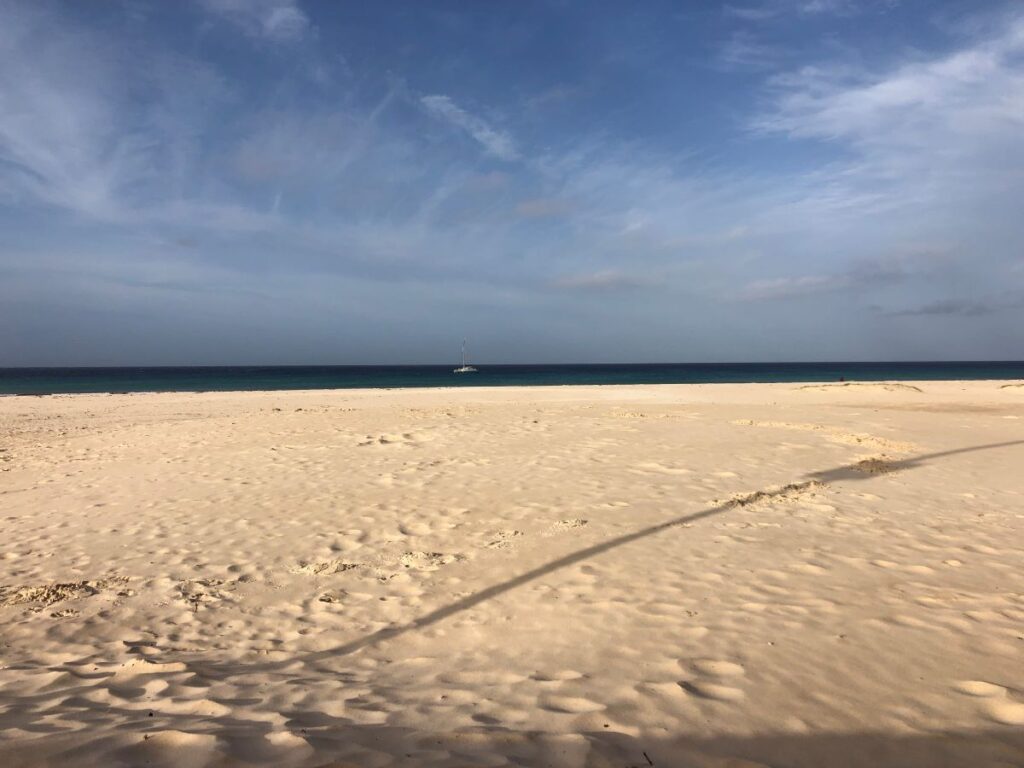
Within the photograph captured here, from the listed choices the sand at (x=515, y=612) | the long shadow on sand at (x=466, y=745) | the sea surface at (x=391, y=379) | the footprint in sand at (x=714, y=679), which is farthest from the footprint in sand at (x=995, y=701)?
the sea surface at (x=391, y=379)

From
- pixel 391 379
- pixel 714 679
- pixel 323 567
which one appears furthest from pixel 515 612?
pixel 391 379

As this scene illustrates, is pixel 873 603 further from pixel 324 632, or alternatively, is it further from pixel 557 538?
pixel 324 632

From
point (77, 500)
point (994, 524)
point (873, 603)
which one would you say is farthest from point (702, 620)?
point (77, 500)

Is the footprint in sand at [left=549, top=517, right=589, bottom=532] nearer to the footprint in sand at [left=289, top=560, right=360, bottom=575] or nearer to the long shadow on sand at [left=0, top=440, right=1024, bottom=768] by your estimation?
the footprint in sand at [left=289, top=560, right=360, bottom=575]

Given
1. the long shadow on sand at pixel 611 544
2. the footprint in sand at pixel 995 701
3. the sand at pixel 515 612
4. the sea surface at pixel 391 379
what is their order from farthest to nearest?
the sea surface at pixel 391 379
the long shadow on sand at pixel 611 544
the footprint in sand at pixel 995 701
the sand at pixel 515 612

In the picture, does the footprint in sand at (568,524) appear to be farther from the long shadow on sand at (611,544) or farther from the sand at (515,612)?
the long shadow on sand at (611,544)

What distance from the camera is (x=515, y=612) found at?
5.44m

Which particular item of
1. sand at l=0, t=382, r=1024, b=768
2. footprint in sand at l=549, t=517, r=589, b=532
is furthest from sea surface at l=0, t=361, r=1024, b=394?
footprint in sand at l=549, t=517, r=589, b=532

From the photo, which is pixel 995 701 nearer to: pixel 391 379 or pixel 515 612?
pixel 515 612

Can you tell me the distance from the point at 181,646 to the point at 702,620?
4351 mm

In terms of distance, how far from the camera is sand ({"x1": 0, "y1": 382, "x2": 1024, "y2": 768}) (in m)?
3.34

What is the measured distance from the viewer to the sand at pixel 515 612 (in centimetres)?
334

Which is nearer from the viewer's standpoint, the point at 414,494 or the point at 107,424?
the point at 414,494

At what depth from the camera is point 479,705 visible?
12.4ft
